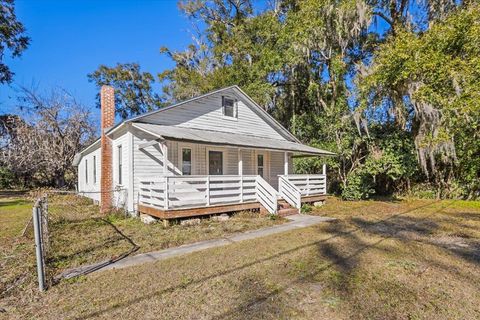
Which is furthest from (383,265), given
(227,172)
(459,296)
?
(227,172)

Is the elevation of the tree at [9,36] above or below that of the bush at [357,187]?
above

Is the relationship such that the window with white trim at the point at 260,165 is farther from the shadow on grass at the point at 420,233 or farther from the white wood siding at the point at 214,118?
the shadow on grass at the point at 420,233

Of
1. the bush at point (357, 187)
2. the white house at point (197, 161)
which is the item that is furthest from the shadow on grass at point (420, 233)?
the bush at point (357, 187)

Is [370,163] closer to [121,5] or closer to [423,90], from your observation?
[423,90]

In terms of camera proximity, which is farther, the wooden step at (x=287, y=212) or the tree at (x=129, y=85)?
the tree at (x=129, y=85)

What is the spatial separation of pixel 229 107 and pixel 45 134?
18625 mm

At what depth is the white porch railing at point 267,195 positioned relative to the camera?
32.2ft

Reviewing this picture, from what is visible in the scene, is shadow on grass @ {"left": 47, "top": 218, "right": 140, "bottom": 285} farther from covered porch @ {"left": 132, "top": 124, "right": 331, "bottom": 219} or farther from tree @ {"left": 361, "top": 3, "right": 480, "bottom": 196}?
tree @ {"left": 361, "top": 3, "right": 480, "bottom": 196}

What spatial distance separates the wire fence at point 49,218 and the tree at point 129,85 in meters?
17.8

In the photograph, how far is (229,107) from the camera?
42.8 ft

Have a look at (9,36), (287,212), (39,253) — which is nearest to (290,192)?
(287,212)

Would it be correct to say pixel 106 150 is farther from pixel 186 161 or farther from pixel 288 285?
pixel 288 285

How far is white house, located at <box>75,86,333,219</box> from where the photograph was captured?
8.73 metres

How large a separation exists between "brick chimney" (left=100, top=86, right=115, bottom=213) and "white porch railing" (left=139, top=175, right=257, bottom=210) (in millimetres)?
2329
